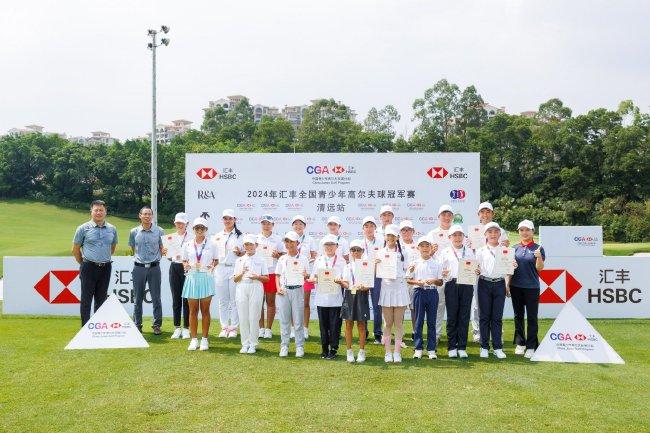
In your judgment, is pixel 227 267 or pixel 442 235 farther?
pixel 227 267

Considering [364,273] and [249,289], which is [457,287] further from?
[249,289]

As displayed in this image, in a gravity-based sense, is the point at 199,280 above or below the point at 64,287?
above

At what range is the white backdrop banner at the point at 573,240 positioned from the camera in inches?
710

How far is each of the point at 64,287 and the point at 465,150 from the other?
124ft

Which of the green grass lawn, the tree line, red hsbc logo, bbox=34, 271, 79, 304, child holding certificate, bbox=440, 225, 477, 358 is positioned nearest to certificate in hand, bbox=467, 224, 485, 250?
child holding certificate, bbox=440, 225, 477, 358

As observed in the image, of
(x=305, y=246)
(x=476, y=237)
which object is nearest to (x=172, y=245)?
(x=305, y=246)

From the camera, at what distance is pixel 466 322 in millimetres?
6496

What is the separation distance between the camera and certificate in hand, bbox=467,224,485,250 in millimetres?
7504

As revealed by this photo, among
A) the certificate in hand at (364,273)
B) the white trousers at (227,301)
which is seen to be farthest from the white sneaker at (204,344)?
the certificate in hand at (364,273)

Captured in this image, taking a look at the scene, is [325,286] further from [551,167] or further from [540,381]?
[551,167]

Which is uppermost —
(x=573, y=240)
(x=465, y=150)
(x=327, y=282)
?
(x=465, y=150)

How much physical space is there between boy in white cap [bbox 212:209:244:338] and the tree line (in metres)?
29.1

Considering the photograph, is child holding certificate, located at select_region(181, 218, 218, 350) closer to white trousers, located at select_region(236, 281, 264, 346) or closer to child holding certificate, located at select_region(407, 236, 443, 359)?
white trousers, located at select_region(236, 281, 264, 346)

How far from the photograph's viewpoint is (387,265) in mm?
6203
